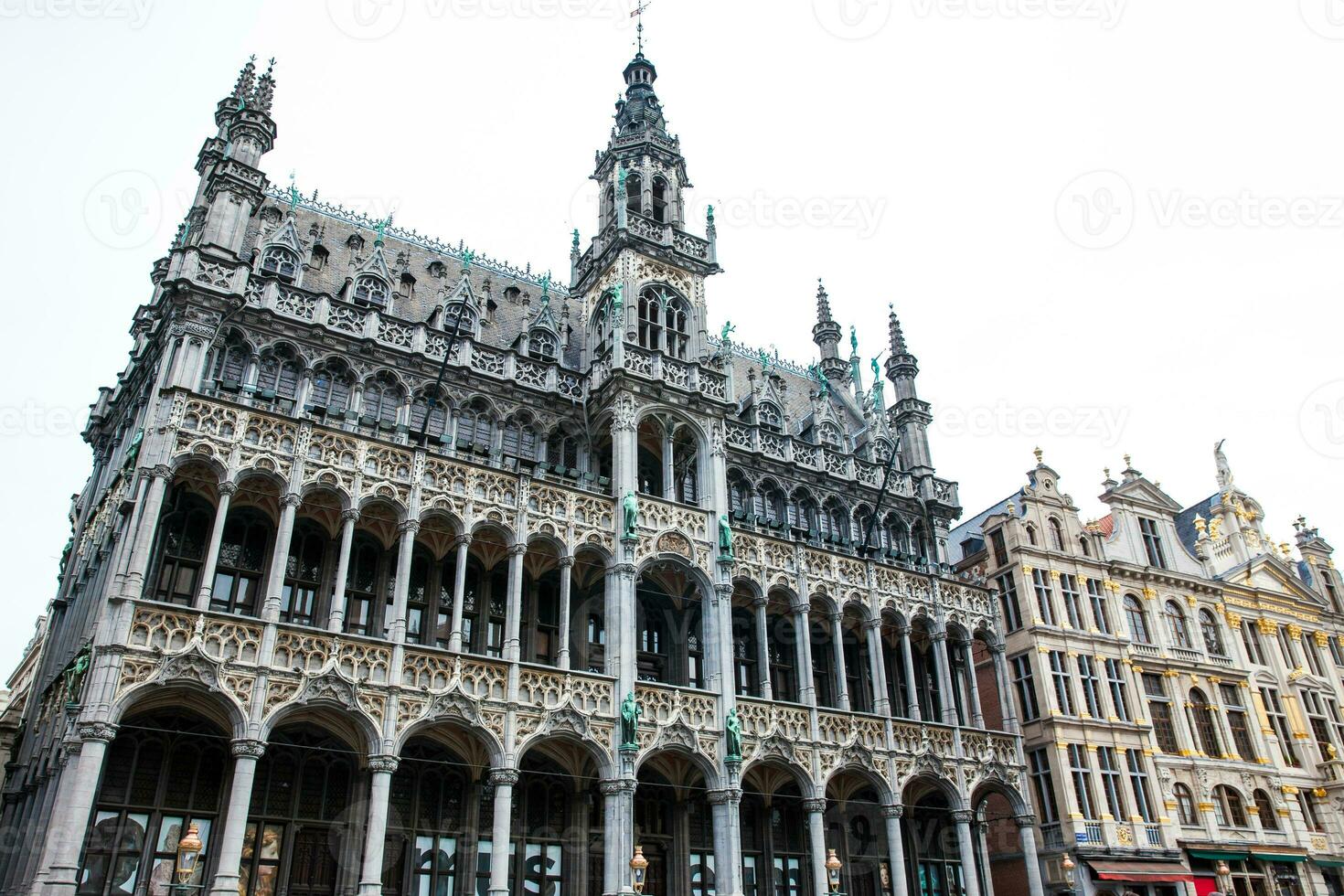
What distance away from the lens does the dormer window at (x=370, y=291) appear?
32.9 metres

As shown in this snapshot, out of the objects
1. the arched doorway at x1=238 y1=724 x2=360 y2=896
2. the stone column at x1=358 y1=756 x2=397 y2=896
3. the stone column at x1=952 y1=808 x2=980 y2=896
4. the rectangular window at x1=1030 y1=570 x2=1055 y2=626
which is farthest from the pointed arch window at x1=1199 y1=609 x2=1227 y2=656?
the arched doorway at x1=238 y1=724 x2=360 y2=896

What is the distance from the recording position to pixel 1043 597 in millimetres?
42406

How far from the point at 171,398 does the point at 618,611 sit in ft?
42.2

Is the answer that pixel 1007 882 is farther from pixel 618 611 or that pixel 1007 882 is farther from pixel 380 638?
pixel 380 638

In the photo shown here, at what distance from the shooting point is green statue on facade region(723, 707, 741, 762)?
2909cm

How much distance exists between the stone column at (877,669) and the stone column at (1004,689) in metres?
5.08

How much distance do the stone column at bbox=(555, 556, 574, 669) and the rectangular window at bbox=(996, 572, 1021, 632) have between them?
2089 centimetres

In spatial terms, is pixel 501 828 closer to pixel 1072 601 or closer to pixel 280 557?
pixel 280 557

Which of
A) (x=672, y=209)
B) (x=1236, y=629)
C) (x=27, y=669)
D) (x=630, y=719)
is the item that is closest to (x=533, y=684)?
(x=630, y=719)

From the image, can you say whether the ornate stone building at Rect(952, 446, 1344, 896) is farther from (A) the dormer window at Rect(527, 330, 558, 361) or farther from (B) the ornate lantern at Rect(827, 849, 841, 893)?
(A) the dormer window at Rect(527, 330, 558, 361)

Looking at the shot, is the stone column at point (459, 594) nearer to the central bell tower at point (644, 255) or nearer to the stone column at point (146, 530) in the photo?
the stone column at point (146, 530)

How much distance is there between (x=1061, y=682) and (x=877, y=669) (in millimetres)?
10724

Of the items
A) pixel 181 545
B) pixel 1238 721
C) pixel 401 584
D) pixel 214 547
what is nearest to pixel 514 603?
pixel 401 584

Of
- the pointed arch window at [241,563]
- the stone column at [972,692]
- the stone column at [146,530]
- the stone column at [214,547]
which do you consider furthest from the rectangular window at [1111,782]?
the stone column at [146,530]
